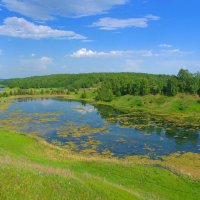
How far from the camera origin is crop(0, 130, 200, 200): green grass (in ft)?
45.1

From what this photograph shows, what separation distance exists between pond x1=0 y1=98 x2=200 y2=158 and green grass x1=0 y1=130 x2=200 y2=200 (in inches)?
440

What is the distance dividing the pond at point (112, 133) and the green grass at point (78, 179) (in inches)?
440

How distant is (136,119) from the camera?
8481 centimetres

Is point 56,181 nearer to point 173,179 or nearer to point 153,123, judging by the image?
point 173,179

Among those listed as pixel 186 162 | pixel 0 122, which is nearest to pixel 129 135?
pixel 186 162

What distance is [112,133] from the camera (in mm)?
64812

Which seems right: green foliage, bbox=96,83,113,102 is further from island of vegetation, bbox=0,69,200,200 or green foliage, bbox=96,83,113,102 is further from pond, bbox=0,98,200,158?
island of vegetation, bbox=0,69,200,200

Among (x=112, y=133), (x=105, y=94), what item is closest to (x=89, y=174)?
(x=112, y=133)

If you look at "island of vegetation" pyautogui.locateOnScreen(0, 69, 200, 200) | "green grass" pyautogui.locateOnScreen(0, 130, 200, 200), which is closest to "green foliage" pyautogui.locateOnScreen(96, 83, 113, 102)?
"island of vegetation" pyautogui.locateOnScreen(0, 69, 200, 200)

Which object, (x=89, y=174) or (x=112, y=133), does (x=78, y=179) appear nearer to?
(x=89, y=174)

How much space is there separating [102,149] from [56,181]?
116ft

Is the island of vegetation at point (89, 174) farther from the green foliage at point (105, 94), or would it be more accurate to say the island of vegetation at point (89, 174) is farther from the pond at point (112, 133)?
the green foliage at point (105, 94)

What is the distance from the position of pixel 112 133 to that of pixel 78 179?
48.3 metres

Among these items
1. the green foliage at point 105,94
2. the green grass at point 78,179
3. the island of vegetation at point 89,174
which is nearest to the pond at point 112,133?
the island of vegetation at point 89,174
